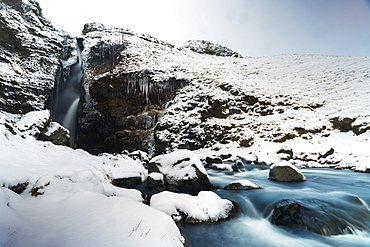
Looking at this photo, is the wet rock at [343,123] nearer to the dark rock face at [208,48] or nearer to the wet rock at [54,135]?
the wet rock at [54,135]

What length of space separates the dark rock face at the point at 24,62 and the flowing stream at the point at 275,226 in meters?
27.2

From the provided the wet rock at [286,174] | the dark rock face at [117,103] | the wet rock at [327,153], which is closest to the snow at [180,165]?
the wet rock at [286,174]

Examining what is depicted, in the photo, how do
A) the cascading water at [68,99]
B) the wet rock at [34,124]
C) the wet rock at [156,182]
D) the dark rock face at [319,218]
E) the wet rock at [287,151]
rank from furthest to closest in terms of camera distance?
1. the cascading water at [68,99]
2. the wet rock at [287,151]
3. the wet rock at [34,124]
4. the wet rock at [156,182]
5. the dark rock face at [319,218]

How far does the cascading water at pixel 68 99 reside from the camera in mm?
26203

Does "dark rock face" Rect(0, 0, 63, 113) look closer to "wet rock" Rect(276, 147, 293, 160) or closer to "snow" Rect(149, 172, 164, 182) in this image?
"snow" Rect(149, 172, 164, 182)

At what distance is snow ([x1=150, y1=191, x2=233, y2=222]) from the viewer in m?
5.02

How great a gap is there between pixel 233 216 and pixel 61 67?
1276 inches

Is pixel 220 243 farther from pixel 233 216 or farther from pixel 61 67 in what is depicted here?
pixel 61 67

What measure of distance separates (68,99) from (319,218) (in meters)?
31.9

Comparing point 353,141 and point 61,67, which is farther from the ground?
point 61,67

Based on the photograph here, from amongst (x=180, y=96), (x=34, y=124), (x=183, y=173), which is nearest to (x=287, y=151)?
(x=183, y=173)

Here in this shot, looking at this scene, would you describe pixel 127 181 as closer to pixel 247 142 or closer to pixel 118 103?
pixel 247 142

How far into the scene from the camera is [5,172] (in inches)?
153

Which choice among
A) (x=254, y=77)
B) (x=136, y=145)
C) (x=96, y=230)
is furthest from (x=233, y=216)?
(x=254, y=77)
